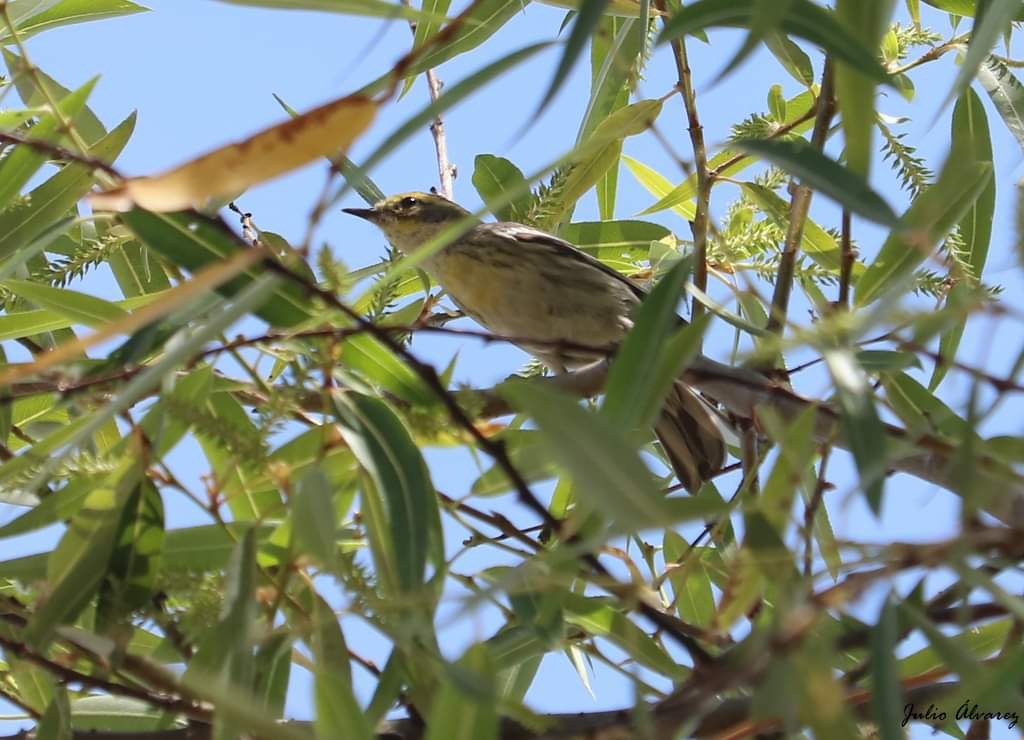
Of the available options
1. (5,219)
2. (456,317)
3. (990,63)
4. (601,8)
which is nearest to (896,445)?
(601,8)

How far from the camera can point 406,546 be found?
6.15 feet

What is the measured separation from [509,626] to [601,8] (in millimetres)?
1232

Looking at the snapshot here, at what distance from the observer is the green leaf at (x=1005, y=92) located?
2.82 m

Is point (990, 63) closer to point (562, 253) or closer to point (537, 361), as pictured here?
point (537, 361)

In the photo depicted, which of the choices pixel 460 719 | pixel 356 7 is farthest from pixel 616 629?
pixel 356 7

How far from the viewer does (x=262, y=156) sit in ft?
5.29

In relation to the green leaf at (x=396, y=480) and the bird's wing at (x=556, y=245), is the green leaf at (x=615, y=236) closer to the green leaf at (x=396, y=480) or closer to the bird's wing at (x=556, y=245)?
the bird's wing at (x=556, y=245)

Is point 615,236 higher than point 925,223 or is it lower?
higher

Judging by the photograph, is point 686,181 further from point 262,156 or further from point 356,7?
point 262,156

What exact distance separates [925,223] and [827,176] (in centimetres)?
18

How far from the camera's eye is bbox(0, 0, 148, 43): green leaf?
10.7ft

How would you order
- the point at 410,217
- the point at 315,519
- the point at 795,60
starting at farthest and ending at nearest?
the point at 410,217
the point at 795,60
the point at 315,519

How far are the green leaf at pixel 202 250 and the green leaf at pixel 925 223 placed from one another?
34.3 inches

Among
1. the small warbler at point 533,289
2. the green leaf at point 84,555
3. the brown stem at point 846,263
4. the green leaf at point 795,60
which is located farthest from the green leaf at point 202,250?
the small warbler at point 533,289
